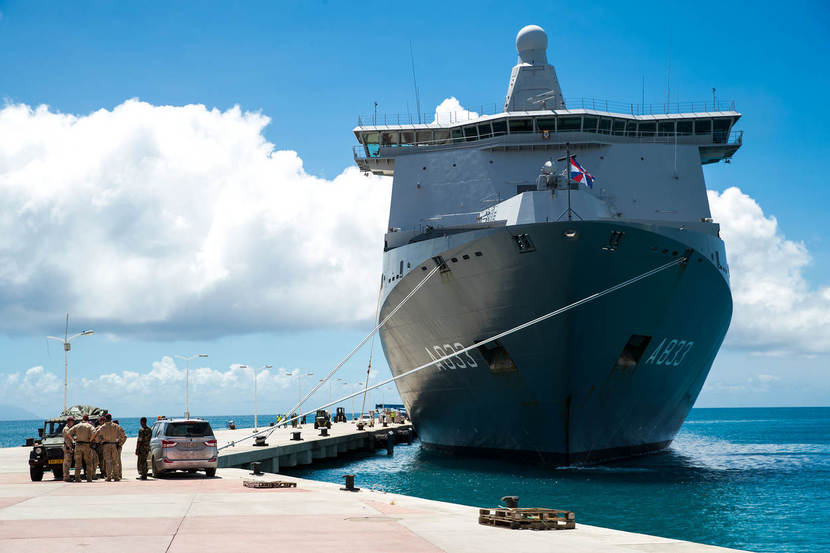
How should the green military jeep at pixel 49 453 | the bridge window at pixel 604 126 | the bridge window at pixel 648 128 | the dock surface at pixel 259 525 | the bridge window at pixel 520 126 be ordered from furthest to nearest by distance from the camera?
the bridge window at pixel 648 128
the bridge window at pixel 604 126
the bridge window at pixel 520 126
the green military jeep at pixel 49 453
the dock surface at pixel 259 525

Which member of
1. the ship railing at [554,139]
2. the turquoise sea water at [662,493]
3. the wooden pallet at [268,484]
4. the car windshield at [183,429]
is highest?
the ship railing at [554,139]

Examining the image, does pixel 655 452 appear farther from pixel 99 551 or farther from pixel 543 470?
pixel 99 551

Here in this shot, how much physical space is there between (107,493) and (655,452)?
20.1 m

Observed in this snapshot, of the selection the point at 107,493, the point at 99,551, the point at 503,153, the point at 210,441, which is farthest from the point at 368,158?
the point at 99,551

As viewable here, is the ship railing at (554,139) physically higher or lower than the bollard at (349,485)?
higher

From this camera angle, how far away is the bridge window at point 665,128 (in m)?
31.6

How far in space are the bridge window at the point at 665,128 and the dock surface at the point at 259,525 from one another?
2211cm

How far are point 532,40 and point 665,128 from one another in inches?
311

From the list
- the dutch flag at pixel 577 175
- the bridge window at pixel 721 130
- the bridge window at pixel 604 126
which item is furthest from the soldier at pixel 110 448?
the bridge window at pixel 721 130

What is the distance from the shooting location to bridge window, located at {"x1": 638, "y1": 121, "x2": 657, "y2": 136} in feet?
103

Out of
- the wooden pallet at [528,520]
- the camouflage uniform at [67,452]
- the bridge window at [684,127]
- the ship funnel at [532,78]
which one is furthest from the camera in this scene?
the ship funnel at [532,78]

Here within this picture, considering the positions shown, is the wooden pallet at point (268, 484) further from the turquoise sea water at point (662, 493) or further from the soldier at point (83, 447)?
the turquoise sea water at point (662, 493)

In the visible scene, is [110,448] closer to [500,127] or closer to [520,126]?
[500,127]

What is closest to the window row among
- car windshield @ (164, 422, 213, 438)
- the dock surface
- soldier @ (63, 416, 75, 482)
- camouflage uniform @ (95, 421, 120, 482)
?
car windshield @ (164, 422, 213, 438)
